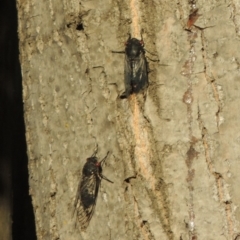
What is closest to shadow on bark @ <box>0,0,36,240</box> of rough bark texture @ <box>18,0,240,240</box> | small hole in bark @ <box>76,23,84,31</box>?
rough bark texture @ <box>18,0,240,240</box>

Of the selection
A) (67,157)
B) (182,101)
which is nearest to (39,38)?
(67,157)

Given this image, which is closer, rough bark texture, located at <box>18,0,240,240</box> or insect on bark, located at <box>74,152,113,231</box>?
rough bark texture, located at <box>18,0,240,240</box>

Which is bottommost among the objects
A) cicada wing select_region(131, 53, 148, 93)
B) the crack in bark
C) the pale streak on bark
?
the crack in bark

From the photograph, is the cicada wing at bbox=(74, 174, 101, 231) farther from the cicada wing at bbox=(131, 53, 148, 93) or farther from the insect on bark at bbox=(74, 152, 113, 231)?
the cicada wing at bbox=(131, 53, 148, 93)

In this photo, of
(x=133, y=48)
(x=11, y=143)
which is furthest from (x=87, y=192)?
(x=11, y=143)

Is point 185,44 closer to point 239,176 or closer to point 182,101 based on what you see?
point 182,101

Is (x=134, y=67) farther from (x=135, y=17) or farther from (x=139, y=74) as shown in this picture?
(x=135, y=17)
